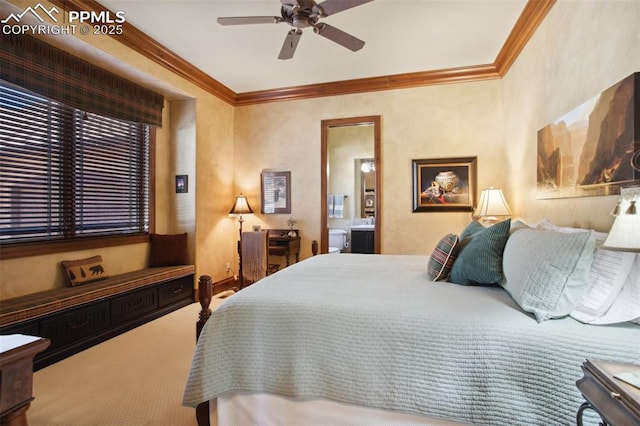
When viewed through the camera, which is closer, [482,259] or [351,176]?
[482,259]

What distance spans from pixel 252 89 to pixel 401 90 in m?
2.15

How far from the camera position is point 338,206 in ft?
20.7

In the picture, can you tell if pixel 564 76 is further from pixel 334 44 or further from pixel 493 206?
pixel 334 44

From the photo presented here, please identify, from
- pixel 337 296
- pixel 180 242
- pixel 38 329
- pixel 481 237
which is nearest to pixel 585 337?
pixel 481 237

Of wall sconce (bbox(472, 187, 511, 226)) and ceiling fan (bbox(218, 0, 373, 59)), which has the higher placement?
ceiling fan (bbox(218, 0, 373, 59))

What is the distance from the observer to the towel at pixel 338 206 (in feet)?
20.6

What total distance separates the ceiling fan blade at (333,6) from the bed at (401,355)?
71.0 inches

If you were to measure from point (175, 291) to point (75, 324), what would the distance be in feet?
3.82

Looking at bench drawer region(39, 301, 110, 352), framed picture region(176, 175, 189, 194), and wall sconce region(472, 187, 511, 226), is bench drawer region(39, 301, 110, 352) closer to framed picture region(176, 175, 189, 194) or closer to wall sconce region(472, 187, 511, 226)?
framed picture region(176, 175, 189, 194)

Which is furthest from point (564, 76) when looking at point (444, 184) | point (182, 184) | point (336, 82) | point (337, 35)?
point (182, 184)

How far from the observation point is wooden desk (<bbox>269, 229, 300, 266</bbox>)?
434cm

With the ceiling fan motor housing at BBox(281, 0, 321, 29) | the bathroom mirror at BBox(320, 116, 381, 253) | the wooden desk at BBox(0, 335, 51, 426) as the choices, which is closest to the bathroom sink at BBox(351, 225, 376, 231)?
the bathroom mirror at BBox(320, 116, 381, 253)

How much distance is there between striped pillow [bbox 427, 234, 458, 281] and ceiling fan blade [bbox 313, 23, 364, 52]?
1.74 meters

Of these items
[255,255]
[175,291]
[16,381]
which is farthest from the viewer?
[255,255]
